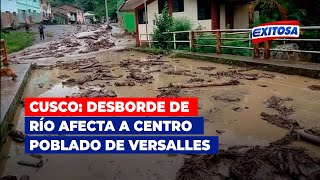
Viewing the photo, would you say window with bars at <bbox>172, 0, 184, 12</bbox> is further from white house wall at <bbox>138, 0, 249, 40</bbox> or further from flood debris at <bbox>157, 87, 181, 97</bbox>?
flood debris at <bbox>157, 87, 181, 97</bbox>

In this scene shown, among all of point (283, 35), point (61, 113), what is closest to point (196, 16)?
point (283, 35)

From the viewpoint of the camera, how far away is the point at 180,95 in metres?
7.36

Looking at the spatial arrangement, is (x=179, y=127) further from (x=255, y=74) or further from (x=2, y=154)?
(x=255, y=74)

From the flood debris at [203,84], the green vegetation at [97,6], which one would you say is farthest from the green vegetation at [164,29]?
the green vegetation at [97,6]

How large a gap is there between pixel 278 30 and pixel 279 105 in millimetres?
4557

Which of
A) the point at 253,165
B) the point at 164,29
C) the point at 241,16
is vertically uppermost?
the point at 241,16

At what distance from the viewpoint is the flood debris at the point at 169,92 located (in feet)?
24.2

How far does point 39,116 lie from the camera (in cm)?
577

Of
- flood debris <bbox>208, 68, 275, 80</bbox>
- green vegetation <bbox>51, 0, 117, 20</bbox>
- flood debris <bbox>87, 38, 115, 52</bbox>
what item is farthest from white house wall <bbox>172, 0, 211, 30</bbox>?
green vegetation <bbox>51, 0, 117, 20</bbox>

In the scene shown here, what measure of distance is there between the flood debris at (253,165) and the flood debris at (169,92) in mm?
3343

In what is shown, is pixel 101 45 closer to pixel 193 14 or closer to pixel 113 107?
pixel 193 14

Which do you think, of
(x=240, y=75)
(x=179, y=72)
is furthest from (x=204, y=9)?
(x=240, y=75)

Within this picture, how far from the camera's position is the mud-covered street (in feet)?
12.2

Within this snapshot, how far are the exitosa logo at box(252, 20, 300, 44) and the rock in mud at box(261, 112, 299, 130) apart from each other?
16.5 ft
